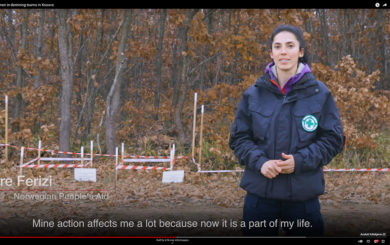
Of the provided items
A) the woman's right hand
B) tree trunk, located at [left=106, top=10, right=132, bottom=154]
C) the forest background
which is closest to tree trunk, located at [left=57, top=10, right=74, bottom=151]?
the forest background

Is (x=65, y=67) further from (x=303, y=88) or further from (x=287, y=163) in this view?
(x=287, y=163)

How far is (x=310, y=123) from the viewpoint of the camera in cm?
248

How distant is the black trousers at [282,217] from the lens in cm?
256

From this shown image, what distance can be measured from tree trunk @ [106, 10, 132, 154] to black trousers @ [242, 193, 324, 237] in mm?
6871

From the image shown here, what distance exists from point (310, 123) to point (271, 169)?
40cm

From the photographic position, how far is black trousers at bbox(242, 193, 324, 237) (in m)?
2.56

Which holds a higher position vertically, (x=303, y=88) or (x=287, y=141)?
(x=303, y=88)

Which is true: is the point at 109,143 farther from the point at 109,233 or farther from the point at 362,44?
the point at 362,44

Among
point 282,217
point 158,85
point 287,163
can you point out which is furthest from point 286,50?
point 158,85

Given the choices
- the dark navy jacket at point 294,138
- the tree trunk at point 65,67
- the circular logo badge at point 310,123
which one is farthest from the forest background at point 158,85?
the circular logo badge at point 310,123

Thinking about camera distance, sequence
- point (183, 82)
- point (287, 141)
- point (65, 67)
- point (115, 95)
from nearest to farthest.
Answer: point (287, 141)
point (65, 67)
point (115, 95)
point (183, 82)

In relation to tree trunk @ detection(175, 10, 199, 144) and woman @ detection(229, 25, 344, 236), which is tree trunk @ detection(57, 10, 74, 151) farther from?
woman @ detection(229, 25, 344, 236)
